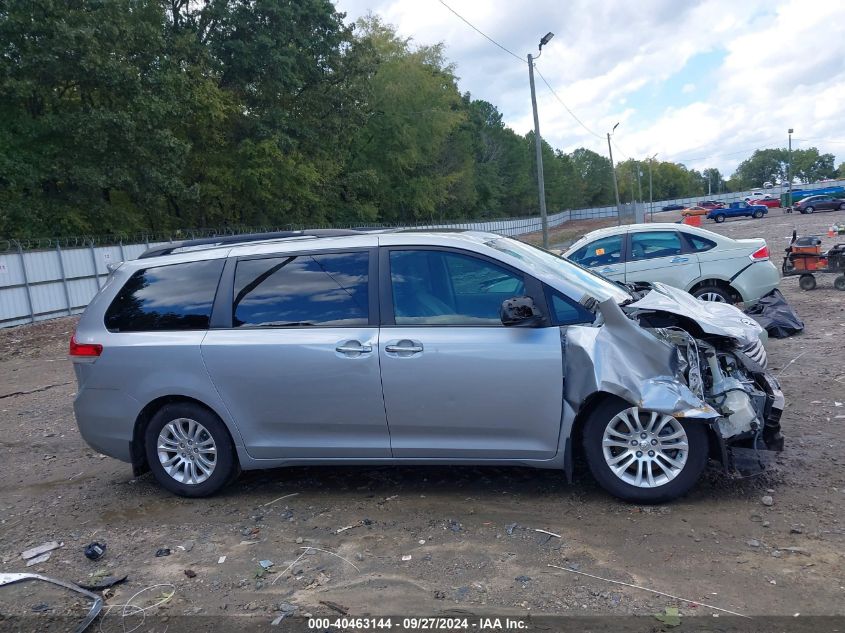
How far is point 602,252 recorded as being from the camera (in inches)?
427

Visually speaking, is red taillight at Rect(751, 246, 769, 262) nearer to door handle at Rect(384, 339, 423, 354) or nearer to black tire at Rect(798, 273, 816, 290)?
black tire at Rect(798, 273, 816, 290)

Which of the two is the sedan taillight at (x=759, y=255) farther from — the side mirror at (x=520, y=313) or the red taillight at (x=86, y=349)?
the red taillight at (x=86, y=349)

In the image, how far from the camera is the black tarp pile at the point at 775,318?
9250 millimetres

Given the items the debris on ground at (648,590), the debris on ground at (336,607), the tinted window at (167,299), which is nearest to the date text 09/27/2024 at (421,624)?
the debris on ground at (336,607)

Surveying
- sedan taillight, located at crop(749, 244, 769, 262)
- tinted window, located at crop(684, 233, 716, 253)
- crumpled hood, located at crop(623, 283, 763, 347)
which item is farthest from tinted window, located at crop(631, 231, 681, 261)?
crumpled hood, located at crop(623, 283, 763, 347)

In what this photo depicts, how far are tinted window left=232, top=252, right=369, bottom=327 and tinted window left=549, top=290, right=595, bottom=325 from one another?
4.09 feet

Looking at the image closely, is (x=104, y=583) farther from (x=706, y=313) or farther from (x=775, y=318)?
(x=775, y=318)

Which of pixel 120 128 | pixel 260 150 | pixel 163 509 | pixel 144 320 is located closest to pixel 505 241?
pixel 144 320

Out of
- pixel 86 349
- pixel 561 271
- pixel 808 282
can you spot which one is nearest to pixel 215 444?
pixel 86 349

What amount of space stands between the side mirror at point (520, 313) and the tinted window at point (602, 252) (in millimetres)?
6495

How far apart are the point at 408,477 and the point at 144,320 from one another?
229 centimetres

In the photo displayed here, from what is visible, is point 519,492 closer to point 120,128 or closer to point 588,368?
point 588,368

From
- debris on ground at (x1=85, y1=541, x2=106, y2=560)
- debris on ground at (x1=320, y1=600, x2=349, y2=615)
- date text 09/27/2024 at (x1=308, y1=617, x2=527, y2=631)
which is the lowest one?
date text 09/27/2024 at (x1=308, y1=617, x2=527, y2=631)

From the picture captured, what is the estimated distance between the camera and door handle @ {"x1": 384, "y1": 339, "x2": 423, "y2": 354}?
4.62 meters
